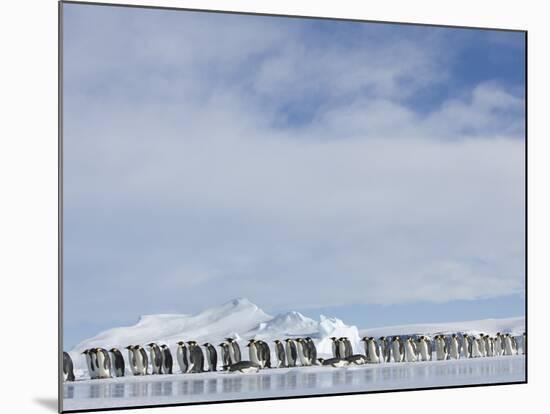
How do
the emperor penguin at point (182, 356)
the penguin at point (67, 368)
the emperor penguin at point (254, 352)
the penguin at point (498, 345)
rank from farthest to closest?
the penguin at point (498, 345)
the emperor penguin at point (254, 352)
the emperor penguin at point (182, 356)
the penguin at point (67, 368)

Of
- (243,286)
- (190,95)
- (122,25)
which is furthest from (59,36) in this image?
(243,286)

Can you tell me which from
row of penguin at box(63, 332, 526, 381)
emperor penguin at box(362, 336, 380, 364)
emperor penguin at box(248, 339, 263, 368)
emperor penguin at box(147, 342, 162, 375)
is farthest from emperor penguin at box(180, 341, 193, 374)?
emperor penguin at box(362, 336, 380, 364)

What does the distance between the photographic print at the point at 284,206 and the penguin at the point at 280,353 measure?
14mm

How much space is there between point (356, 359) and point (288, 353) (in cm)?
42

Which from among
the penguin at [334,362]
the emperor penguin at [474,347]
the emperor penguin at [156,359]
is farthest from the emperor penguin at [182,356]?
the emperor penguin at [474,347]

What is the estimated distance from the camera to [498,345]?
21.1 ft

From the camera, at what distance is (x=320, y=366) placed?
6.04m

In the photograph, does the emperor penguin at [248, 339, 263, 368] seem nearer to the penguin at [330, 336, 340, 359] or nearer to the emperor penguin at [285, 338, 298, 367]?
the emperor penguin at [285, 338, 298, 367]

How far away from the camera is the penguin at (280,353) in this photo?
5906mm

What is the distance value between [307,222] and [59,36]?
1677 millimetres

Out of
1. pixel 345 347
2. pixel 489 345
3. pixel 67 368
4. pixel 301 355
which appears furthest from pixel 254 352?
pixel 489 345

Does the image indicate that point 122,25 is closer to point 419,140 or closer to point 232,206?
point 232,206

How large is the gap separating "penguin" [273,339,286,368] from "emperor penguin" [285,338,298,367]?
1.1 inches

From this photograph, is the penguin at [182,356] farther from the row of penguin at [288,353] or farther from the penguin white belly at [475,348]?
the penguin white belly at [475,348]
